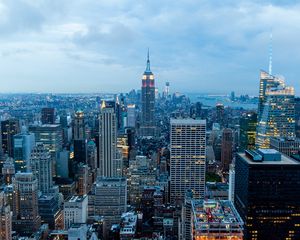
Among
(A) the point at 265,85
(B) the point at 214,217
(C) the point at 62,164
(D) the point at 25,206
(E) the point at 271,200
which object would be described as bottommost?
(D) the point at 25,206

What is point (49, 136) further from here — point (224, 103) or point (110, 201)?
point (224, 103)

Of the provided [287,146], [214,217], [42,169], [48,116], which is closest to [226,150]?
[287,146]

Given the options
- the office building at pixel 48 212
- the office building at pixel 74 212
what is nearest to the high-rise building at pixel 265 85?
the office building at pixel 74 212

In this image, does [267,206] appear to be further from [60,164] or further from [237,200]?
[60,164]

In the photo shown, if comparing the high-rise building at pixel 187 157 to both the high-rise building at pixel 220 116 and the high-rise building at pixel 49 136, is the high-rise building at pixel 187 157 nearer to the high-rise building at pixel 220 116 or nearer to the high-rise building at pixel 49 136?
the high-rise building at pixel 49 136

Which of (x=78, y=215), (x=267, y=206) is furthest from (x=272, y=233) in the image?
(x=78, y=215)
